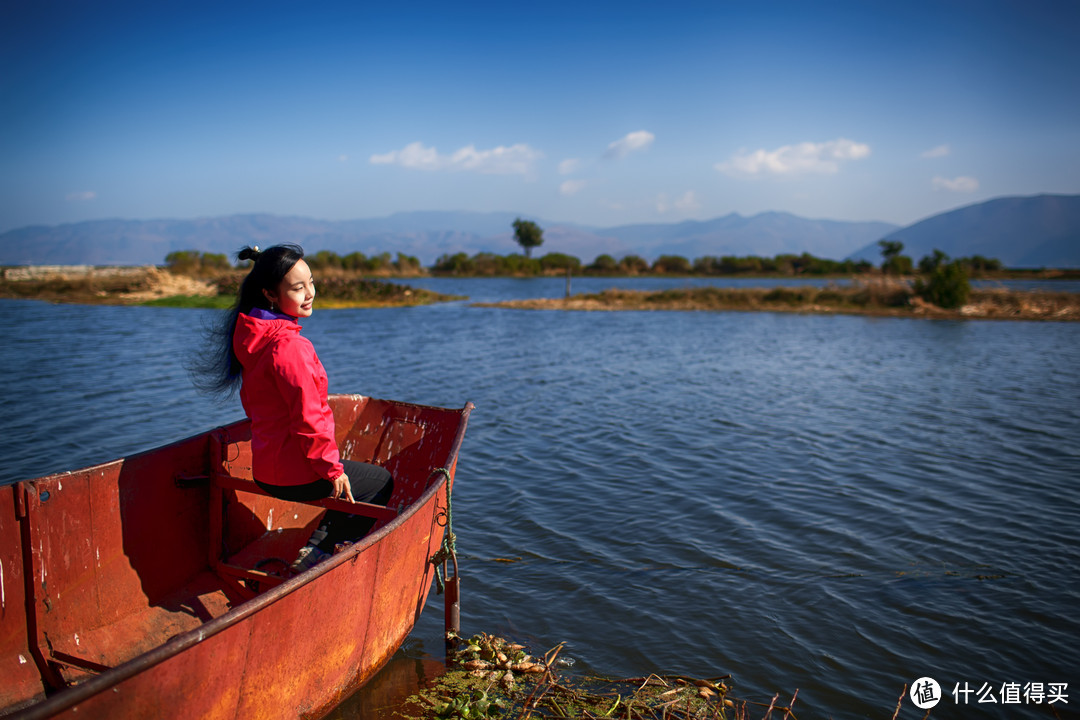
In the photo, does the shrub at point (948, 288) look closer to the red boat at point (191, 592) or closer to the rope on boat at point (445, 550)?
the red boat at point (191, 592)

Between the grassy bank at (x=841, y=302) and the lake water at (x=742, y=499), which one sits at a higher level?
the grassy bank at (x=841, y=302)

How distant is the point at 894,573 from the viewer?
5793 mm

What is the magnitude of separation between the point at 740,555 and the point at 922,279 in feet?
116

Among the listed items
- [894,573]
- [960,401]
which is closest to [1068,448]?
[960,401]

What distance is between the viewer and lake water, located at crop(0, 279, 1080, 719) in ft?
15.3

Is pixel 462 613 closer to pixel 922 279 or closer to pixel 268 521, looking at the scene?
pixel 268 521

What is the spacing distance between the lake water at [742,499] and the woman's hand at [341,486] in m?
1.32

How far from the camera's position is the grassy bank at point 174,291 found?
117ft

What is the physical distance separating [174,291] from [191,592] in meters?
40.4

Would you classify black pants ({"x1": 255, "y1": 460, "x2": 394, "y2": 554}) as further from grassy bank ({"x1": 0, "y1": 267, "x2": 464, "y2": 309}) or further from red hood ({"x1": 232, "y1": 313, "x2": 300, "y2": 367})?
grassy bank ({"x1": 0, "y1": 267, "x2": 464, "y2": 309})

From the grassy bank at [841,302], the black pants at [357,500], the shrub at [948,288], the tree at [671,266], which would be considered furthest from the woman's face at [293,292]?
the tree at [671,266]
